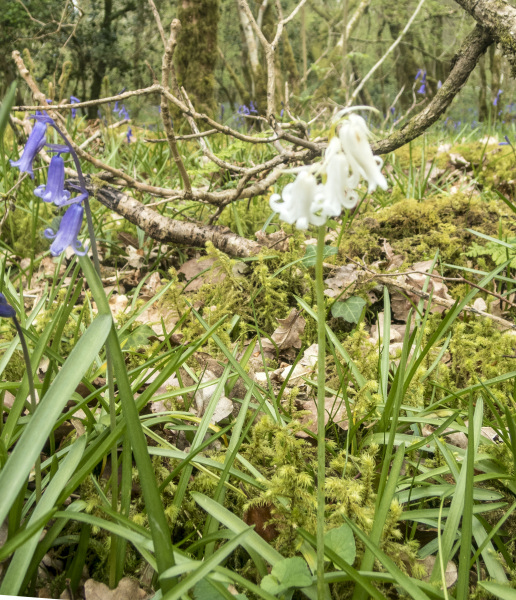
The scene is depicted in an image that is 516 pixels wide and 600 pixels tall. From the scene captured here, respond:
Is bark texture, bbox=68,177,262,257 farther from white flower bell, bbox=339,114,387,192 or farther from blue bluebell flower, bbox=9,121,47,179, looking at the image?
white flower bell, bbox=339,114,387,192

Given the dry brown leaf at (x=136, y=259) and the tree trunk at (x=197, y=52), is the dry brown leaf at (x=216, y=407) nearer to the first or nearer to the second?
the dry brown leaf at (x=136, y=259)

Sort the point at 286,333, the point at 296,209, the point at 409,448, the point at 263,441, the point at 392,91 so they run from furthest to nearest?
the point at 392,91, the point at 286,333, the point at 263,441, the point at 409,448, the point at 296,209

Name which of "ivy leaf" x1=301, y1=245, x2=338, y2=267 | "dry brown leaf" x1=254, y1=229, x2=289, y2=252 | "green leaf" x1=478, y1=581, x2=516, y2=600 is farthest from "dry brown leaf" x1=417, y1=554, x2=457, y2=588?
"dry brown leaf" x1=254, y1=229, x2=289, y2=252

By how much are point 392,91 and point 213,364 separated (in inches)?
1171

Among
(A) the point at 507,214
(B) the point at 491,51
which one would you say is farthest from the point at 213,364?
(B) the point at 491,51

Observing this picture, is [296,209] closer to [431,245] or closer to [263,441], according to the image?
[263,441]

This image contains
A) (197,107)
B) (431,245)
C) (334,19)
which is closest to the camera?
(431,245)

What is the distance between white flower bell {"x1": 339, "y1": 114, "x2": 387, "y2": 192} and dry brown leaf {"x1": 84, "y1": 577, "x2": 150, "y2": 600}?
1.05 metres

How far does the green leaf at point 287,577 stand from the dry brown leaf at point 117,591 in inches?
13.2

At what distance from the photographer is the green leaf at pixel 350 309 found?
2191mm

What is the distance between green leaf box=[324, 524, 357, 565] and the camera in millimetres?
1024

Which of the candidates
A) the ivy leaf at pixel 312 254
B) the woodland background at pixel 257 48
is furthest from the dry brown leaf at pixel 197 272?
the woodland background at pixel 257 48

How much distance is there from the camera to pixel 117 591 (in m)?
1.13

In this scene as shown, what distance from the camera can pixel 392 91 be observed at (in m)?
27.8
